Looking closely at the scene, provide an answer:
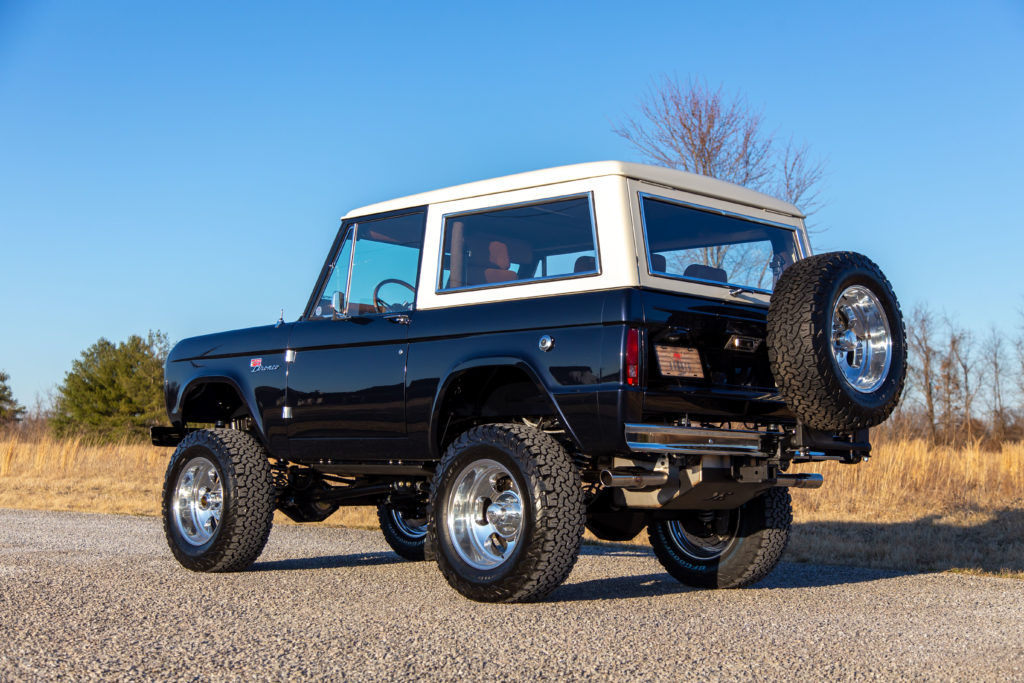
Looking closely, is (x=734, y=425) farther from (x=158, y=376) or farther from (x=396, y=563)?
(x=158, y=376)

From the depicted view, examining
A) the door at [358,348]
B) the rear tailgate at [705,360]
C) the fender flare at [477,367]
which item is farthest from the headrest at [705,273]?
the door at [358,348]

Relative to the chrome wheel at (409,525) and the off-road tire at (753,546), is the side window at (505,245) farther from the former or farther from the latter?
the chrome wheel at (409,525)

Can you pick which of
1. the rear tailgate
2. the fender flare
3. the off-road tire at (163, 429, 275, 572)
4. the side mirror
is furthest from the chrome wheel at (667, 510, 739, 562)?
the off-road tire at (163, 429, 275, 572)

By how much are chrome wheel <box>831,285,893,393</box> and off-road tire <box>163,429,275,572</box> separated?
3938 mm

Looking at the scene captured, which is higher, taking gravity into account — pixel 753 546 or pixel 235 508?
pixel 235 508

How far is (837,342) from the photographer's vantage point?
5.56 metres

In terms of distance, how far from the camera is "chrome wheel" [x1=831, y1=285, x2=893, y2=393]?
220 inches

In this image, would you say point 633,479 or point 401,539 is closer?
point 633,479

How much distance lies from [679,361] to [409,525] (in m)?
3.85

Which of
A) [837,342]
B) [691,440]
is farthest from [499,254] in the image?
[837,342]

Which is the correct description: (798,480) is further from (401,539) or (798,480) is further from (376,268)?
(401,539)

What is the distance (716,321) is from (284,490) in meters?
3.65

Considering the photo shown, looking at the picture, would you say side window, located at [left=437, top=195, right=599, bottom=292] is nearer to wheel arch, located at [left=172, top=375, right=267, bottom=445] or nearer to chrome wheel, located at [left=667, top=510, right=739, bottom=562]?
chrome wheel, located at [left=667, top=510, right=739, bottom=562]

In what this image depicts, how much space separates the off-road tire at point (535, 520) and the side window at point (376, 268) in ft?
4.76
